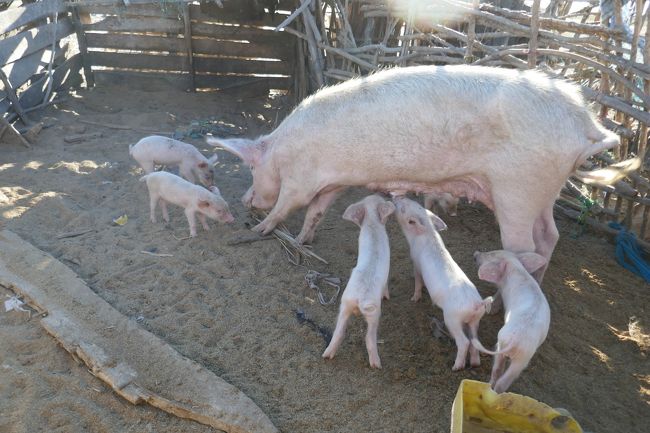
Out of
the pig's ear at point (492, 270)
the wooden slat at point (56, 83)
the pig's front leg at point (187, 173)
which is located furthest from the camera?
the wooden slat at point (56, 83)

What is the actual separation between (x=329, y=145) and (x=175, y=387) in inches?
83.7

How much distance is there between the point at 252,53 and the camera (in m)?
9.21

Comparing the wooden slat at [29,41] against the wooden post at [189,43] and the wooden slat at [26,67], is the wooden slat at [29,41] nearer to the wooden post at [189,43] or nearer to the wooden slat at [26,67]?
the wooden slat at [26,67]

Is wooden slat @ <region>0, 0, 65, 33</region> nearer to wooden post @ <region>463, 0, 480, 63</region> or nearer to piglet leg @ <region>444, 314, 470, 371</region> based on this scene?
wooden post @ <region>463, 0, 480, 63</region>

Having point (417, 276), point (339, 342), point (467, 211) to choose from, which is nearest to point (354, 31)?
point (467, 211)

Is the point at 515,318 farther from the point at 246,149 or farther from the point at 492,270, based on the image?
the point at 246,149

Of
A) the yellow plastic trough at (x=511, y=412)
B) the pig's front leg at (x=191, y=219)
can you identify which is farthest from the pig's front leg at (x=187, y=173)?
the yellow plastic trough at (x=511, y=412)

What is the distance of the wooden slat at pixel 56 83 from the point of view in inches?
288

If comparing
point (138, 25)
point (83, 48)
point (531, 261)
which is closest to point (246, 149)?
point (531, 261)

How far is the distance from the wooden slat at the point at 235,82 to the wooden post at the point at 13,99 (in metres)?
2.93

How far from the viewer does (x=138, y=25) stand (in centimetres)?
877

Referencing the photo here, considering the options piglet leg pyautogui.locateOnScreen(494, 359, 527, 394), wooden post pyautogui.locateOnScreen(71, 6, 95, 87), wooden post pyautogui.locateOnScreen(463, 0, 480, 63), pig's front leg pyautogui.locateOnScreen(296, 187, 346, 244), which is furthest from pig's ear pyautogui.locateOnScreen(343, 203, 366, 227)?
wooden post pyautogui.locateOnScreen(71, 6, 95, 87)

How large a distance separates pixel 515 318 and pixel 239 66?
7.41 m

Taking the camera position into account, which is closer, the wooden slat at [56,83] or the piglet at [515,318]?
the piglet at [515,318]
